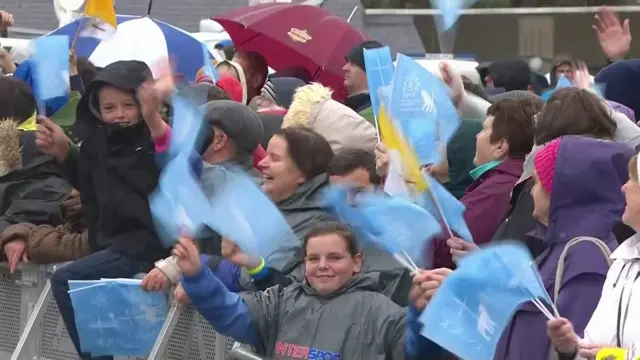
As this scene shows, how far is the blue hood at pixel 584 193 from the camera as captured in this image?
13.8ft

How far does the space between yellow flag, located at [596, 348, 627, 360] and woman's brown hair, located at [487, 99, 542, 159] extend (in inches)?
74.1

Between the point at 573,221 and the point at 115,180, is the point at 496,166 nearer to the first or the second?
the point at 573,221

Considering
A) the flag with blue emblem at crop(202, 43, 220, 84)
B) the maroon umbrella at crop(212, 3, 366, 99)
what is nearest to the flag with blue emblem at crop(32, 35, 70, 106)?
the flag with blue emblem at crop(202, 43, 220, 84)

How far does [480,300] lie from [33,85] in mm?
4120

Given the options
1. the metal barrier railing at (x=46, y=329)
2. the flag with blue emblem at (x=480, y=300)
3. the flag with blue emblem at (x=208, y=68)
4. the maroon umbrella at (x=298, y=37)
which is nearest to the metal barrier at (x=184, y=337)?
the metal barrier railing at (x=46, y=329)

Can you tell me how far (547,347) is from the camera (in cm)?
416

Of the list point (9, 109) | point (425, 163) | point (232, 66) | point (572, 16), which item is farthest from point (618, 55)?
point (572, 16)

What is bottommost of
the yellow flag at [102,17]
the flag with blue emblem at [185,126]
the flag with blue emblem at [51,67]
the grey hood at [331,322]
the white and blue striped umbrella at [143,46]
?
the white and blue striped umbrella at [143,46]

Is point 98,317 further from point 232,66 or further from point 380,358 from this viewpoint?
point 232,66

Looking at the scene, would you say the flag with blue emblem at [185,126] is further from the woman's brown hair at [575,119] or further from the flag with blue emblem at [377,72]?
the woman's brown hair at [575,119]

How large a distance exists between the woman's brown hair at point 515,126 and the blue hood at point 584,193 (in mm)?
1112

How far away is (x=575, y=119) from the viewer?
4816 millimetres

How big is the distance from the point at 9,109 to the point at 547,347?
420cm

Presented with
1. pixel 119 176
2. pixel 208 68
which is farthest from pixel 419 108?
pixel 208 68
